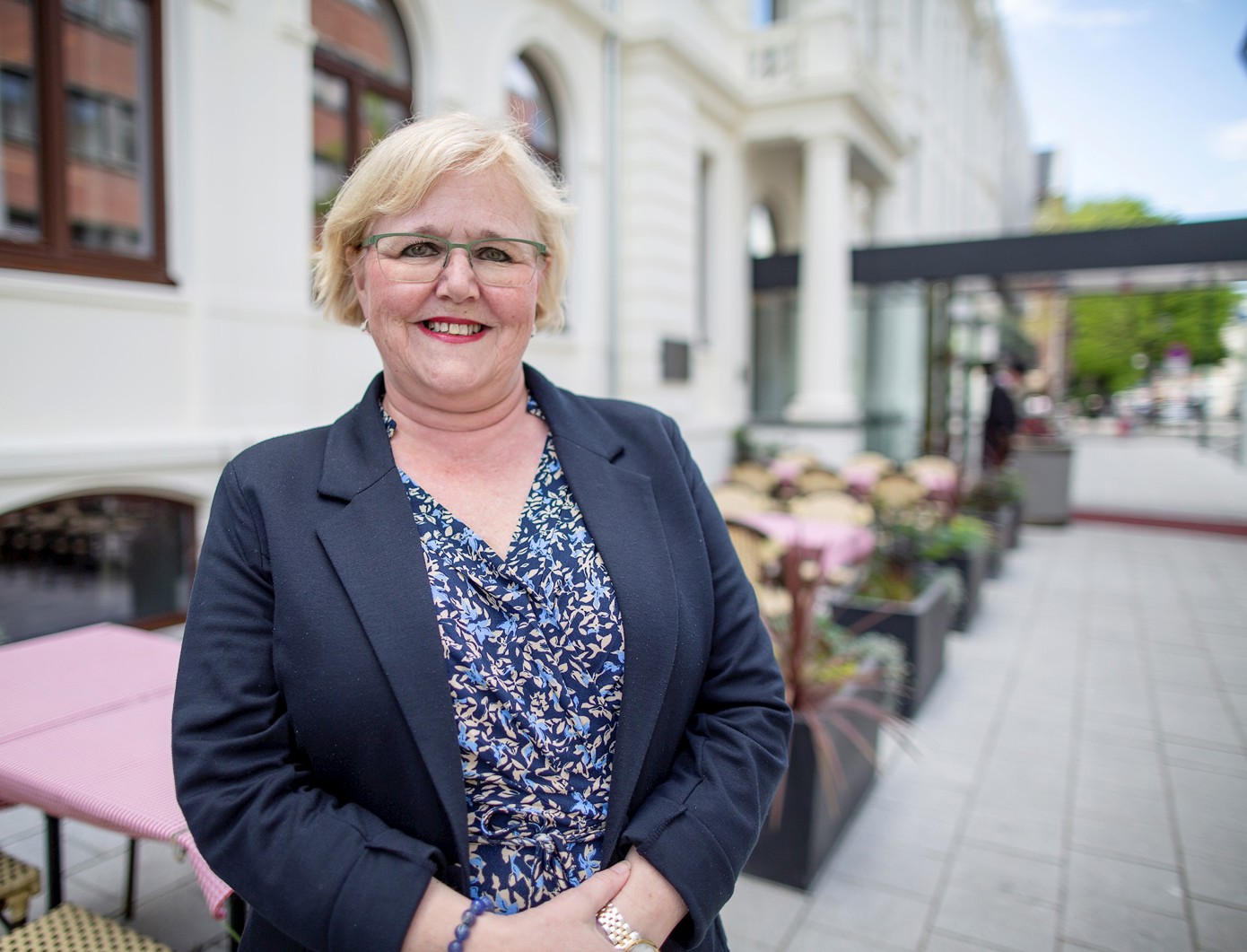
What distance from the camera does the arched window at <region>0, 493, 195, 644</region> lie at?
15.3 ft

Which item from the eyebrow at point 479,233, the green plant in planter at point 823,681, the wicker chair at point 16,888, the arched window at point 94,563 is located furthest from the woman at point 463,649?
the arched window at point 94,563

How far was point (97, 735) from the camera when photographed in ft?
6.91

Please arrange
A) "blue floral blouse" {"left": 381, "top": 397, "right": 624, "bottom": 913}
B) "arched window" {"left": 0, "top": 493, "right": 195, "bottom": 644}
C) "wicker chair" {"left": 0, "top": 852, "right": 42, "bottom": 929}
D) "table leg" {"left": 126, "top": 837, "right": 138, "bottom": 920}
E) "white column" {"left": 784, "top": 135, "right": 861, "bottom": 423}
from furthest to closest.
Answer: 1. "white column" {"left": 784, "top": 135, "right": 861, "bottom": 423}
2. "arched window" {"left": 0, "top": 493, "right": 195, "bottom": 644}
3. "table leg" {"left": 126, "top": 837, "right": 138, "bottom": 920}
4. "wicker chair" {"left": 0, "top": 852, "right": 42, "bottom": 929}
5. "blue floral blouse" {"left": 381, "top": 397, "right": 624, "bottom": 913}

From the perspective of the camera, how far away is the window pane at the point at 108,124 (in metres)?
4.83

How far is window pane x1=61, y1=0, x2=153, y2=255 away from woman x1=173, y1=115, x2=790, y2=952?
14.2ft

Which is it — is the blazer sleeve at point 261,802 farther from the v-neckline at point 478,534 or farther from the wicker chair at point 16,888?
the wicker chair at point 16,888

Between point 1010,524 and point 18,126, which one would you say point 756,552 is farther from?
point 1010,524

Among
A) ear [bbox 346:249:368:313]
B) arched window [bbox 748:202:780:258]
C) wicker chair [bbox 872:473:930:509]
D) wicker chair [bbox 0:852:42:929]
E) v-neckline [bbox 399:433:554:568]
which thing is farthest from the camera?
arched window [bbox 748:202:780:258]

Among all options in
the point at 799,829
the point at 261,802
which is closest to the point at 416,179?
the point at 261,802

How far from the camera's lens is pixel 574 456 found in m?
1.57

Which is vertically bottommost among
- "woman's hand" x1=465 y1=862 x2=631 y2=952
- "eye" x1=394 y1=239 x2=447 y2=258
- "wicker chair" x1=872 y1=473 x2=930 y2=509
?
"woman's hand" x1=465 y1=862 x2=631 y2=952

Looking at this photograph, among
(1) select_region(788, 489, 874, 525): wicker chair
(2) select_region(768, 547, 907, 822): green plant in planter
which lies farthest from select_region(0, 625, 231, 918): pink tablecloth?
(1) select_region(788, 489, 874, 525): wicker chair

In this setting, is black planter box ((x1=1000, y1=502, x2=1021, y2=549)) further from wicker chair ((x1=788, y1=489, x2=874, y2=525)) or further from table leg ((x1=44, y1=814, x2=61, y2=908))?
table leg ((x1=44, y1=814, x2=61, y2=908))

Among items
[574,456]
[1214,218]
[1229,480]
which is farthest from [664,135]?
[1229,480]
